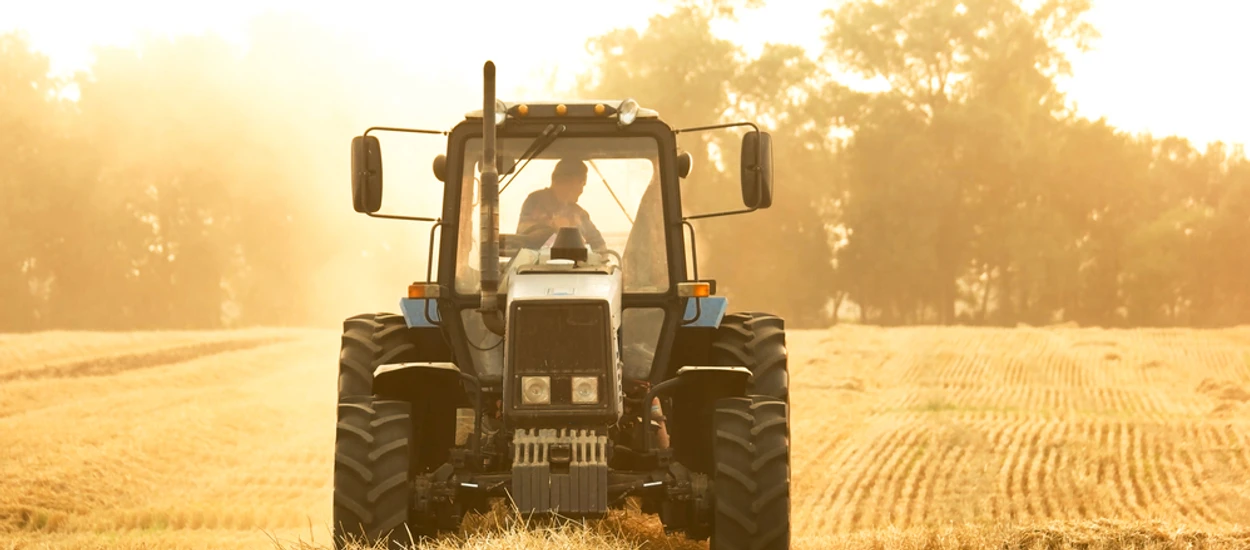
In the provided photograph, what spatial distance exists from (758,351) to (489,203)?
1.69 m

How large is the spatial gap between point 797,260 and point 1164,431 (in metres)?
30.7

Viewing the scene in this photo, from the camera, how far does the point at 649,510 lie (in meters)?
8.88

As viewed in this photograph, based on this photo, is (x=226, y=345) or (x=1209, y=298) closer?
(x=226, y=345)

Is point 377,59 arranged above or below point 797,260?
above

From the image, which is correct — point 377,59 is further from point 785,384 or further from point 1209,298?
point 785,384

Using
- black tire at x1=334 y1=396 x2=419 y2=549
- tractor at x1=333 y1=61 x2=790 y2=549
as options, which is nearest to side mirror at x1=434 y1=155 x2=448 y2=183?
tractor at x1=333 y1=61 x2=790 y2=549

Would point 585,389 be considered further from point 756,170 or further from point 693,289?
point 756,170

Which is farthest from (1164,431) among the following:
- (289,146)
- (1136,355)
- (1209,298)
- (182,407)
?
(289,146)

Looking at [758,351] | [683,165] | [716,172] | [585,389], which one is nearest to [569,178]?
[683,165]

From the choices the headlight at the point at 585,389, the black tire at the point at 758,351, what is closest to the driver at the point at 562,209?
the black tire at the point at 758,351

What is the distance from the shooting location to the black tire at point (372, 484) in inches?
295

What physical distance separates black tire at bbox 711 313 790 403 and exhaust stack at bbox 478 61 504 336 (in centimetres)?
134

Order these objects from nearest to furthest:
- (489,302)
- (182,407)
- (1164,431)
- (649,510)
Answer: (489,302), (649,510), (1164,431), (182,407)

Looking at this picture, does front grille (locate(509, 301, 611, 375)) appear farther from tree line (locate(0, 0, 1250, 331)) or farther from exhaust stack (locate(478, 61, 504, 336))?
tree line (locate(0, 0, 1250, 331))
